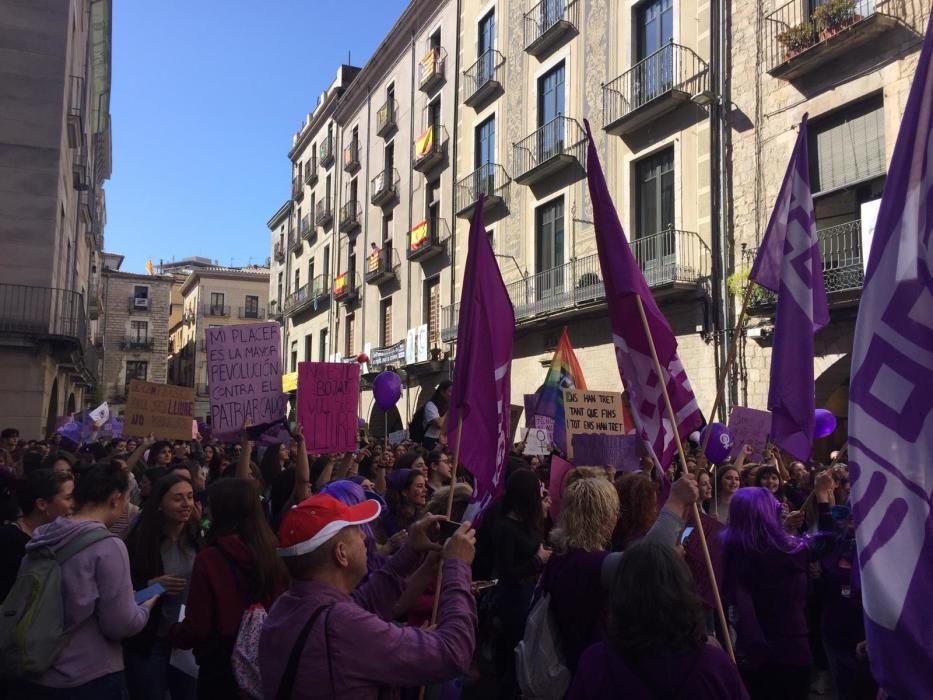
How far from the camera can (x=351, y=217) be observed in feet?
102

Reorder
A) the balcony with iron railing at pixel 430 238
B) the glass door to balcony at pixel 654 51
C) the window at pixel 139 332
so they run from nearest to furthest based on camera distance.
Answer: the glass door to balcony at pixel 654 51 < the balcony with iron railing at pixel 430 238 < the window at pixel 139 332

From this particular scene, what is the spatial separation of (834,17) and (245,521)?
11.8 m

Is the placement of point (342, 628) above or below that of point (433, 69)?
below

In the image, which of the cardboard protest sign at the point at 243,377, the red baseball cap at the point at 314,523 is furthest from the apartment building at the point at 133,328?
the red baseball cap at the point at 314,523

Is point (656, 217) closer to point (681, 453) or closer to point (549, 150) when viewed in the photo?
point (549, 150)

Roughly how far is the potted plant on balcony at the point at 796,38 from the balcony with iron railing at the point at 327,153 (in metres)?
24.5

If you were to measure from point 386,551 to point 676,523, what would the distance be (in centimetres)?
178

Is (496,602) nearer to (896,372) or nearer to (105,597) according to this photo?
(105,597)

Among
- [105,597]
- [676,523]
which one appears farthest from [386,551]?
[676,523]

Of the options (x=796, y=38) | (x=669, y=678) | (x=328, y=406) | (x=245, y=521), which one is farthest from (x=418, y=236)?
(x=669, y=678)

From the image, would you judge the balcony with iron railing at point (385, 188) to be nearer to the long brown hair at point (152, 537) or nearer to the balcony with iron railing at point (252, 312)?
the long brown hair at point (152, 537)

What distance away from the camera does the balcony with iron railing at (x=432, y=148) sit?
24156 mm

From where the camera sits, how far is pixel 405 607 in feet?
9.27

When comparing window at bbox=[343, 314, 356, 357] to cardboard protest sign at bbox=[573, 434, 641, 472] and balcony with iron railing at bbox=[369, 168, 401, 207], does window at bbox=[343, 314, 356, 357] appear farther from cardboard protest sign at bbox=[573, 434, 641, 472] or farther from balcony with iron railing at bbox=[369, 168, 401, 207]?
cardboard protest sign at bbox=[573, 434, 641, 472]
